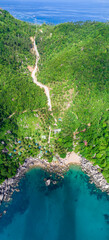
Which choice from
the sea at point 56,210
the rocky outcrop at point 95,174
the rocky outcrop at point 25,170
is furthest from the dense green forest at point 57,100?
the sea at point 56,210

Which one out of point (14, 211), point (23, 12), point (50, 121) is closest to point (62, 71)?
point (50, 121)

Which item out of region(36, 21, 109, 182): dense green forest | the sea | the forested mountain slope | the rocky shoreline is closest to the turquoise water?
the sea

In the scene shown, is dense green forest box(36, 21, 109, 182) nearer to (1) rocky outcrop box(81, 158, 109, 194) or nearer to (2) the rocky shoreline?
(1) rocky outcrop box(81, 158, 109, 194)

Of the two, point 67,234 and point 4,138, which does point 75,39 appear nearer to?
point 4,138

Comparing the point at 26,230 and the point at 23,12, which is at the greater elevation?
the point at 23,12

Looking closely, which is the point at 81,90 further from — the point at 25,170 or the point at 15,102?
the point at 25,170

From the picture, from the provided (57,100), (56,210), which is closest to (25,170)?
(56,210)
